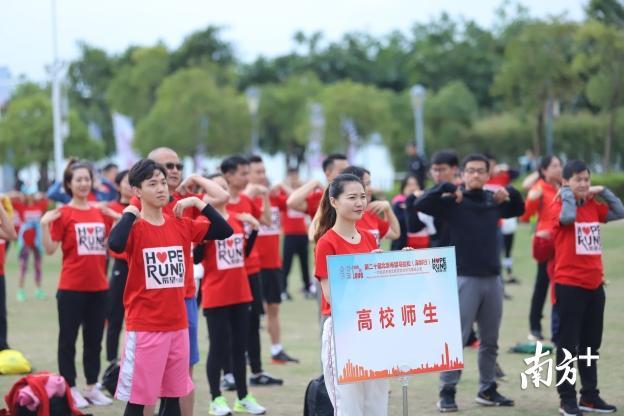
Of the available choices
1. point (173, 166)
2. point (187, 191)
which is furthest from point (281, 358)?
point (173, 166)

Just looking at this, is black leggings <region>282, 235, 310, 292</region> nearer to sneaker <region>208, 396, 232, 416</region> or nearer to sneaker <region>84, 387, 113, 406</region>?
sneaker <region>84, 387, 113, 406</region>

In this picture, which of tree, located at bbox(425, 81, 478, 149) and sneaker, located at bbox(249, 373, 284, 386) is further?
tree, located at bbox(425, 81, 478, 149)

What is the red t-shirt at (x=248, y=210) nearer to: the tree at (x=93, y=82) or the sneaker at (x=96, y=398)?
the sneaker at (x=96, y=398)

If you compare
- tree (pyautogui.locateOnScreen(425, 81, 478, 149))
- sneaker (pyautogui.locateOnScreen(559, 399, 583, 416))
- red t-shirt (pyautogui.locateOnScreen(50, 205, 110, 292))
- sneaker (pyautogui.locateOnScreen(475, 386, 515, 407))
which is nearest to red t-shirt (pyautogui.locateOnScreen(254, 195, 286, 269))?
red t-shirt (pyautogui.locateOnScreen(50, 205, 110, 292))

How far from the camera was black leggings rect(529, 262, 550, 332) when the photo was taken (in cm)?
1163

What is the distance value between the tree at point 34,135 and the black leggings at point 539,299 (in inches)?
1686

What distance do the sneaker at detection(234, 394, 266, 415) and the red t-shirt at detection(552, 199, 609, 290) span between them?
2.70m

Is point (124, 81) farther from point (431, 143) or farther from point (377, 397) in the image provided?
point (377, 397)

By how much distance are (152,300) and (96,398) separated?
115 inches

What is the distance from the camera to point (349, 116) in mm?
47344

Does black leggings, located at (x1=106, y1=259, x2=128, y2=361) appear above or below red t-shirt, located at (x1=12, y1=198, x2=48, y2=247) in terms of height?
below

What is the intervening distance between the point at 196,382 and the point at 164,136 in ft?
134

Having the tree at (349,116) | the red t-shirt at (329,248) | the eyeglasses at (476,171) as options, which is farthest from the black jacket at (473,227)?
the tree at (349,116)

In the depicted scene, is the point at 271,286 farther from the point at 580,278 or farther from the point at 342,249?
the point at 342,249
